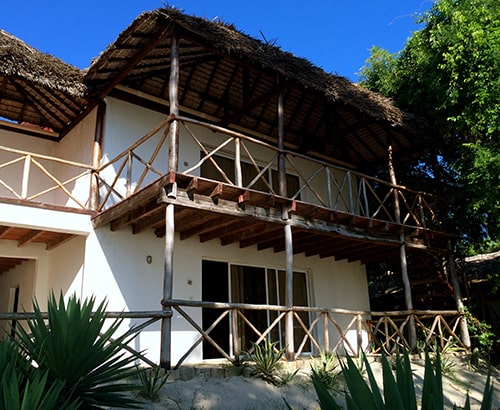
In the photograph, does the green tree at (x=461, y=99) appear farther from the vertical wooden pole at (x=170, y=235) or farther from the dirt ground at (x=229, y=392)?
the vertical wooden pole at (x=170, y=235)

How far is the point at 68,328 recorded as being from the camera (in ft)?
12.7

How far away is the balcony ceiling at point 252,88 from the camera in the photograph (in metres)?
7.76

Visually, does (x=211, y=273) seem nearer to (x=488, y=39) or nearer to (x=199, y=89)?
(x=199, y=89)

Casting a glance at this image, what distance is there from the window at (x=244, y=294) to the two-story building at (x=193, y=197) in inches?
1.2

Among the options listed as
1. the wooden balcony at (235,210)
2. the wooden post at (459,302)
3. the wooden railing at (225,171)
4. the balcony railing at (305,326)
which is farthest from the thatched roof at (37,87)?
the wooden post at (459,302)

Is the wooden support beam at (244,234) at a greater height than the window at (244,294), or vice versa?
the wooden support beam at (244,234)

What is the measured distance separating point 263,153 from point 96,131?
3852 mm

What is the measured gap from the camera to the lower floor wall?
8.20 metres

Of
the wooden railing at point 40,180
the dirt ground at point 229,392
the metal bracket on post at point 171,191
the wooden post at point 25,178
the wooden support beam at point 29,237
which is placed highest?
the wooden railing at point 40,180

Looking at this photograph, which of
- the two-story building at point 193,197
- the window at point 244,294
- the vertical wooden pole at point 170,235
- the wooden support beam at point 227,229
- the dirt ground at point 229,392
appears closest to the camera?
the dirt ground at point 229,392

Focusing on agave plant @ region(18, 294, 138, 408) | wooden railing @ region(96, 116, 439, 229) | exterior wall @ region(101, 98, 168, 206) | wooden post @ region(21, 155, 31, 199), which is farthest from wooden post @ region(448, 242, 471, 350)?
wooden post @ region(21, 155, 31, 199)

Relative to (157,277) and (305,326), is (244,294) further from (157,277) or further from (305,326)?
(157,277)

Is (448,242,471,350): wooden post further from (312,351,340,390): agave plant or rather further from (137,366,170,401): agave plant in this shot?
(137,366,170,401): agave plant

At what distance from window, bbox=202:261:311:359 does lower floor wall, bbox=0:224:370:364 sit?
20 millimetres
